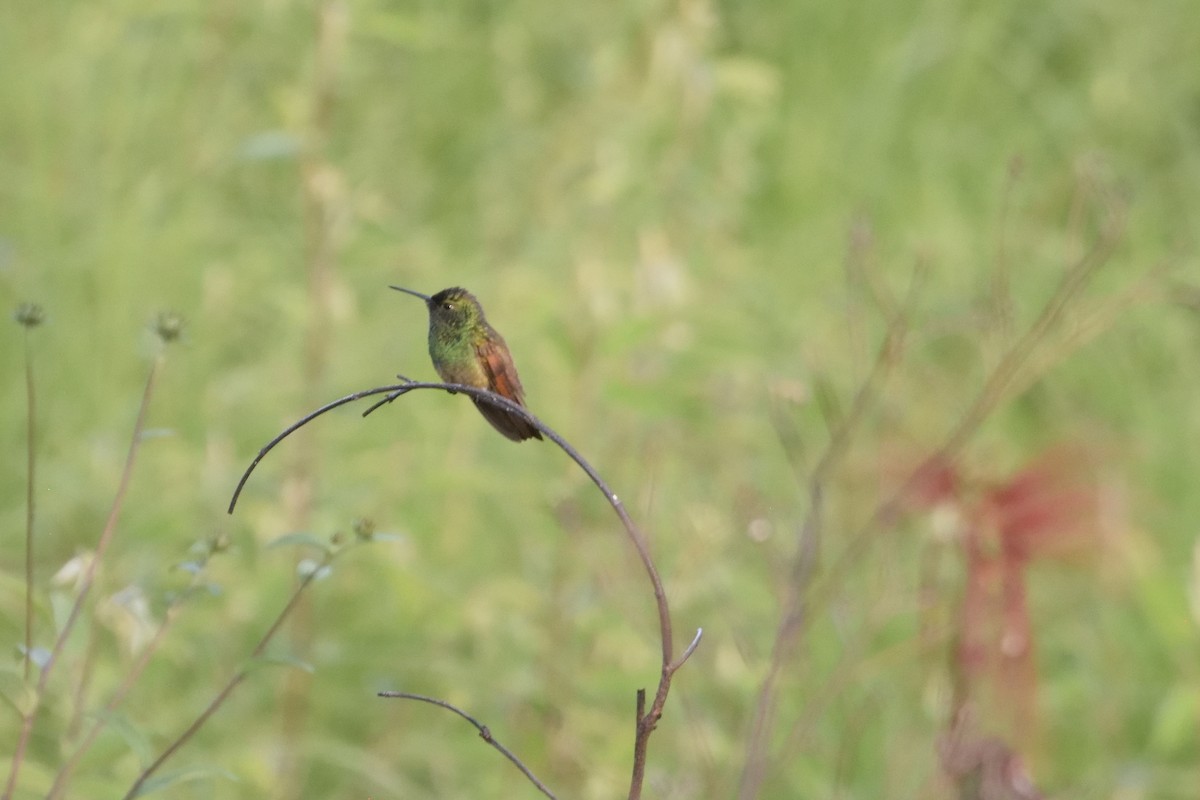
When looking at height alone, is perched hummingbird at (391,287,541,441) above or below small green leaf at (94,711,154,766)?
above

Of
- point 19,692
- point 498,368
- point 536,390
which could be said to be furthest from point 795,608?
point 536,390

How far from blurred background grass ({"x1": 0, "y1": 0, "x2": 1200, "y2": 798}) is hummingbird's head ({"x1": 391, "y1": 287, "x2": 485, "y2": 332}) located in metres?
0.38

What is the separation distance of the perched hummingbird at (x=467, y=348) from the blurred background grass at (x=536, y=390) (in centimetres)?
37

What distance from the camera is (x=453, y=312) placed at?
4.50 ft

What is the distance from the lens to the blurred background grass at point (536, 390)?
2.04 m

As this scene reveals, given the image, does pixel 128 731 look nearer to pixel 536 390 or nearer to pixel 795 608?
pixel 795 608

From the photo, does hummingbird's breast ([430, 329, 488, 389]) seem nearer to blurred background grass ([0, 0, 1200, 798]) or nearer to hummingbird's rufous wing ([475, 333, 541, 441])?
hummingbird's rufous wing ([475, 333, 541, 441])

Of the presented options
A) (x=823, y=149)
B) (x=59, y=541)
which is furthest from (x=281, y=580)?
(x=823, y=149)

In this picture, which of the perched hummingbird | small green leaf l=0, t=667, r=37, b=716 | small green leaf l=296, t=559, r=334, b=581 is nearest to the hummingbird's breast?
the perched hummingbird

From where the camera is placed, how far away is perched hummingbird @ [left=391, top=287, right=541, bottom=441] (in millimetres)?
1347

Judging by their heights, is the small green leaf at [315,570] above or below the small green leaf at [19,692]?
above

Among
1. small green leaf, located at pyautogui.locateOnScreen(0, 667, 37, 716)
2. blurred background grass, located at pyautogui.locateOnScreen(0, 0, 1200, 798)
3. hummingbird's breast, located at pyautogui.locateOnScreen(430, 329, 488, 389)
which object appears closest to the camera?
small green leaf, located at pyautogui.locateOnScreen(0, 667, 37, 716)

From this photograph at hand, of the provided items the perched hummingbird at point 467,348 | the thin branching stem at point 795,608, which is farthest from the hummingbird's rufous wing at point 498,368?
the thin branching stem at point 795,608

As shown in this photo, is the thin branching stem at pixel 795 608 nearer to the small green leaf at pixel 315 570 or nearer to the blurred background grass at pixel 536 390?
the blurred background grass at pixel 536 390
